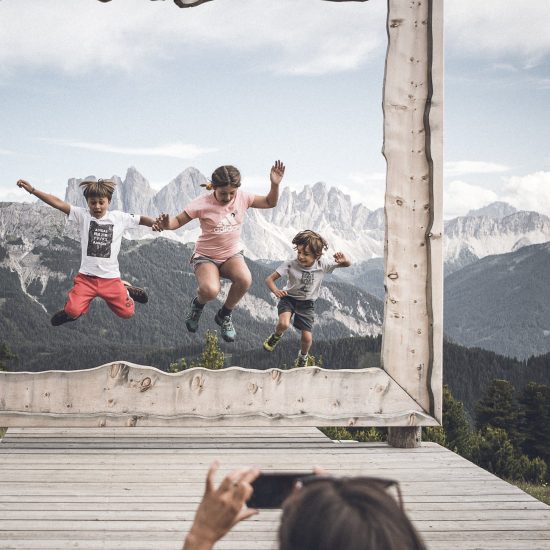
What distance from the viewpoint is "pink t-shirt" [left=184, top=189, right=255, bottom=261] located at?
655cm

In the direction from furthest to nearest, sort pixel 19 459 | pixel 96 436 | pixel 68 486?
1. pixel 96 436
2. pixel 19 459
3. pixel 68 486

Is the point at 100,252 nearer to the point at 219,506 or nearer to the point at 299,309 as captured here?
the point at 299,309

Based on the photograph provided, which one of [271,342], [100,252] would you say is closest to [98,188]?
[100,252]

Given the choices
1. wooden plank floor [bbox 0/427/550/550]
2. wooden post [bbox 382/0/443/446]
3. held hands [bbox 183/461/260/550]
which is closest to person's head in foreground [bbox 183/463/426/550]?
held hands [bbox 183/461/260/550]

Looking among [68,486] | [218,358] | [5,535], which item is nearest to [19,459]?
[68,486]

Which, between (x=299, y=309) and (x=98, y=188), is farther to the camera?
(x=299, y=309)

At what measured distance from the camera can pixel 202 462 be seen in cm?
611

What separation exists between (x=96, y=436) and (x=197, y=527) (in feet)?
18.0

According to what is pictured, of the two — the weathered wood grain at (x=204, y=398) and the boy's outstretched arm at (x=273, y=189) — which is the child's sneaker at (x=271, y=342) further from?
the boy's outstretched arm at (x=273, y=189)

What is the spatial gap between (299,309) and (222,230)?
44.2 inches

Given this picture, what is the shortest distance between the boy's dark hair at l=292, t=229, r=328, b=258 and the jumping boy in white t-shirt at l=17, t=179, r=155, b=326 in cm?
143

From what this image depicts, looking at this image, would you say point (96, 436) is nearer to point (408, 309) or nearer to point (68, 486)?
point (68, 486)

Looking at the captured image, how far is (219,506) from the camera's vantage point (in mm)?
1698

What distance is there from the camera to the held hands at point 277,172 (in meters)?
6.22
